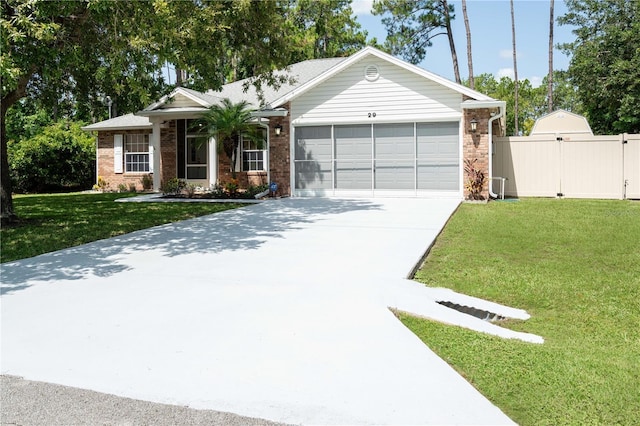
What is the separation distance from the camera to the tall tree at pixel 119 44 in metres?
7.77

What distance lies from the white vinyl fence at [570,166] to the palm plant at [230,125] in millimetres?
8188

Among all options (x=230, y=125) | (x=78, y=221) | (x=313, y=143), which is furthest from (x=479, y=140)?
(x=78, y=221)

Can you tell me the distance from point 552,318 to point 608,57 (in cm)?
2533

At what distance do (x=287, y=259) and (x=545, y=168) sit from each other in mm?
12420

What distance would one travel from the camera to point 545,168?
16.5m

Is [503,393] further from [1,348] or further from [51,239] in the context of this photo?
[51,239]

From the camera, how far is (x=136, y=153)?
2156cm

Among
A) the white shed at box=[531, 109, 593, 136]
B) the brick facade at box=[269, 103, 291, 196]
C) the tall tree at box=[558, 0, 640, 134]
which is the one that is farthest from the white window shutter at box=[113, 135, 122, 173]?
the tall tree at box=[558, 0, 640, 134]

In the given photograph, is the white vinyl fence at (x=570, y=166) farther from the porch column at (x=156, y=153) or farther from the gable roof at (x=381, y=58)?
the porch column at (x=156, y=153)

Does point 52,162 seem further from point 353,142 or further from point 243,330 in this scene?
point 243,330

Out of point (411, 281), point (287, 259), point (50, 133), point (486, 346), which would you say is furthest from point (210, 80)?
point (50, 133)

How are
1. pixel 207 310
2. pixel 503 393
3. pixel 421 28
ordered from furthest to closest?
pixel 421 28, pixel 207 310, pixel 503 393

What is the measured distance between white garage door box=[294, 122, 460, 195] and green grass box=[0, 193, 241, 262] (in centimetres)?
339

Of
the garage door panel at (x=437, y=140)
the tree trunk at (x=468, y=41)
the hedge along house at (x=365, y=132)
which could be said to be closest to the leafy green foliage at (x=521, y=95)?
the tree trunk at (x=468, y=41)
